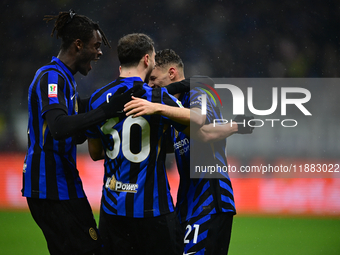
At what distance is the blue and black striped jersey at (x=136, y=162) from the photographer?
163 centimetres

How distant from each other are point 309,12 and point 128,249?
9097 millimetres

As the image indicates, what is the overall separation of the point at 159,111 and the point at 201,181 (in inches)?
29.7

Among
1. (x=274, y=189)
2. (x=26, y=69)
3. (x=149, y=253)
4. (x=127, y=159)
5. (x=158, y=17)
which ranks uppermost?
(x=158, y=17)

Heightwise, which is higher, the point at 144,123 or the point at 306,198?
the point at 144,123

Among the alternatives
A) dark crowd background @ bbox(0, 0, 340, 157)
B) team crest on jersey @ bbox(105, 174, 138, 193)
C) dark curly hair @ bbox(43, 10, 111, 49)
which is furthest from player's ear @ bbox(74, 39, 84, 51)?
dark crowd background @ bbox(0, 0, 340, 157)

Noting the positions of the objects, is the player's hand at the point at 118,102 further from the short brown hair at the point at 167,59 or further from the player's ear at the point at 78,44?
the short brown hair at the point at 167,59

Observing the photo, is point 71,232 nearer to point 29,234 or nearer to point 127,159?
point 127,159

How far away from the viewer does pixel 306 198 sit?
584cm

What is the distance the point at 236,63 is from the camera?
8.41m

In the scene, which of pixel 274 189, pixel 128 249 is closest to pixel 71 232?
pixel 128 249

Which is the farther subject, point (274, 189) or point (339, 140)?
point (339, 140)

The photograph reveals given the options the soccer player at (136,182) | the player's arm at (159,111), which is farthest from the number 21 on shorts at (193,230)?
the player's arm at (159,111)

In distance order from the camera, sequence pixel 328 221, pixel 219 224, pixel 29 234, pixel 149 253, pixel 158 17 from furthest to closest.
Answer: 1. pixel 158 17
2. pixel 328 221
3. pixel 29 234
4. pixel 219 224
5. pixel 149 253

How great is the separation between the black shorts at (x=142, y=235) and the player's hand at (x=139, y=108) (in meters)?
0.53
